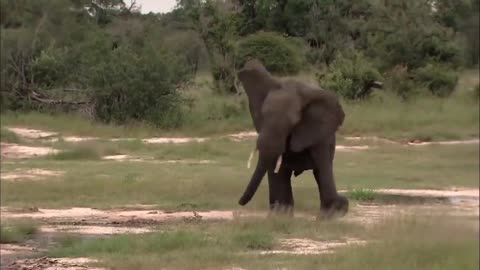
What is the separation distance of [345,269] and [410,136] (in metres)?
1.70

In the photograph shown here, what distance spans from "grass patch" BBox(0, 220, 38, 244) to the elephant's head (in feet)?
10.3

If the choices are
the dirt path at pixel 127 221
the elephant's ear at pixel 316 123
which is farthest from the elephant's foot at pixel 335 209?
the elephant's ear at pixel 316 123

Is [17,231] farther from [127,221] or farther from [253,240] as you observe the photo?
[253,240]

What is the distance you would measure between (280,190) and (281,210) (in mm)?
651

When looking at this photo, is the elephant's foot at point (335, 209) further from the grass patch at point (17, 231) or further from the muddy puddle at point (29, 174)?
the muddy puddle at point (29, 174)

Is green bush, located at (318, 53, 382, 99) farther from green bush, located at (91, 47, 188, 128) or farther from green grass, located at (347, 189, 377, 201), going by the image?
green bush, located at (91, 47, 188, 128)

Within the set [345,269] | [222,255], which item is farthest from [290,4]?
[345,269]

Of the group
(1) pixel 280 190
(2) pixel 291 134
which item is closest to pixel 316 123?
(2) pixel 291 134

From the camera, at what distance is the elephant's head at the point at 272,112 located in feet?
42.0

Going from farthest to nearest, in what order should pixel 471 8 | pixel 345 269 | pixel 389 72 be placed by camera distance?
pixel 389 72
pixel 345 269
pixel 471 8

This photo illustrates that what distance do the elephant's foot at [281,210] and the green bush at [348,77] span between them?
7.84 metres

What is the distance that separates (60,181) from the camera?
1884cm

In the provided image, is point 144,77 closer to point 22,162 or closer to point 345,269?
point 22,162

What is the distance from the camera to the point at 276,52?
21078mm
